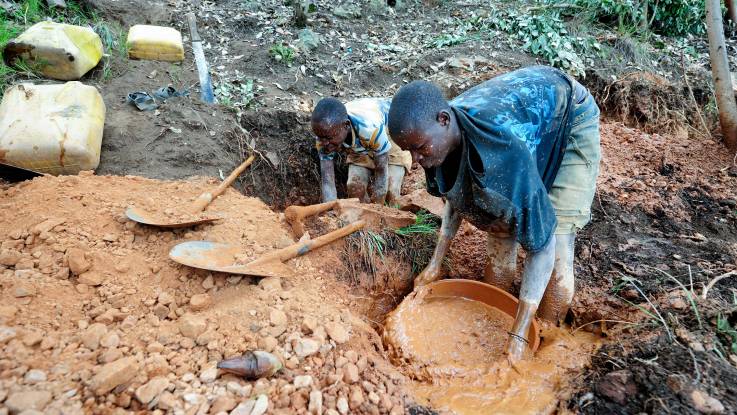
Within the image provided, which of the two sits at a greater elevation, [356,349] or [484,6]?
[484,6]

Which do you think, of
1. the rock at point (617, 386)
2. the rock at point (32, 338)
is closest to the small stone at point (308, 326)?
the rock at point (32, 338)

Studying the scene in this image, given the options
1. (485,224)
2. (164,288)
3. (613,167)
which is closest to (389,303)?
(485,224)

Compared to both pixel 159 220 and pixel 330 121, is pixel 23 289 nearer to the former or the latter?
pixel 159 220

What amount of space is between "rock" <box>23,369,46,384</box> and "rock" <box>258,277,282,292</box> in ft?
2.74

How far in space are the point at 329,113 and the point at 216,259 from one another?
1144 mm

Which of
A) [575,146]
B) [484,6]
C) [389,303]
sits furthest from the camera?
[484,6]

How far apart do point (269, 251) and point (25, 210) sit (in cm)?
122

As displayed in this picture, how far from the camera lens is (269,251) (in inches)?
90.6

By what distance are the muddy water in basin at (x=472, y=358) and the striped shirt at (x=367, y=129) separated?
116cm

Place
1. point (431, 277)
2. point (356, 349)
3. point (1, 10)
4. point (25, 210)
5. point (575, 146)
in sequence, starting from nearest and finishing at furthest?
point (356, 349)
point (575, 146)
point (25, 210)
point (431, 277)
point (1, 10)

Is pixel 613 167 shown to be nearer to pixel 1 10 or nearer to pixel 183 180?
pixel 183 180

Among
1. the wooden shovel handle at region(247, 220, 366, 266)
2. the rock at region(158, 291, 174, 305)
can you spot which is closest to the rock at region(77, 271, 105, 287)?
the rock at region(158, 291, 174, 305)

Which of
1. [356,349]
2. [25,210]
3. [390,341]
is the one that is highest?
[25,210]

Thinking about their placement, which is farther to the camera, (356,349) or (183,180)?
(183,180)
